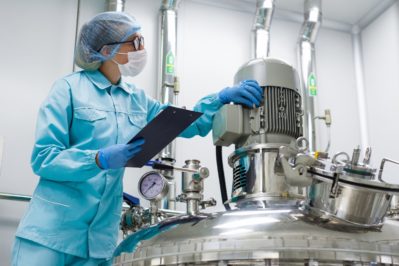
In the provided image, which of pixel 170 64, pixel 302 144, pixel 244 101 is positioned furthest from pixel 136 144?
pixel 170 64

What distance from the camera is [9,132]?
81.3 inches

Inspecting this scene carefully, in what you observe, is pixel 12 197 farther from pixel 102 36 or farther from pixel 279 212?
pixel 279 212

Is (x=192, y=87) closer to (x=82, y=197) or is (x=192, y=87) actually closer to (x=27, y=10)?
(x=27, y=10)

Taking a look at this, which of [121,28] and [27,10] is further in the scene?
[27,10]

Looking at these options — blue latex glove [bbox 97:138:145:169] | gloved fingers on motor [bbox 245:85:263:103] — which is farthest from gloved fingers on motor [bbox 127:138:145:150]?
gloved fingers on motor [bbox 245:85:263:103]

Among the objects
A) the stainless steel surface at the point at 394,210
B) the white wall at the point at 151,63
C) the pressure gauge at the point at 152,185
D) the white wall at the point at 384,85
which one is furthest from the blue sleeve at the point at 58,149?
the white wall at the point at 384,85

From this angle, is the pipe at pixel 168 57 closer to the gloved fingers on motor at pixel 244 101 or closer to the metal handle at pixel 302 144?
the gloved fingers on motor at pixel 244 101

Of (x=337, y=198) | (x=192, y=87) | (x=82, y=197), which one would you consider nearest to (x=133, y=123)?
(x=82, y=197)

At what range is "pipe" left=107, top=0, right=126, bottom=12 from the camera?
2.24m

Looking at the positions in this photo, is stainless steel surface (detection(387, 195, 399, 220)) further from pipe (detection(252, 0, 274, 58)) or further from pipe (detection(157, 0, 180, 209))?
pipe (detection(252, 0, 274, 58))

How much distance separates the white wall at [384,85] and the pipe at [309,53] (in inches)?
14.7

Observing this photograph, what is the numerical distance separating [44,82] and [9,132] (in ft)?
0.88

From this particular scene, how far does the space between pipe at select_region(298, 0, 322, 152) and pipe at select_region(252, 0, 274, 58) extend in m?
0.22

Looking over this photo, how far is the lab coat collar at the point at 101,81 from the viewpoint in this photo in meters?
1.58
